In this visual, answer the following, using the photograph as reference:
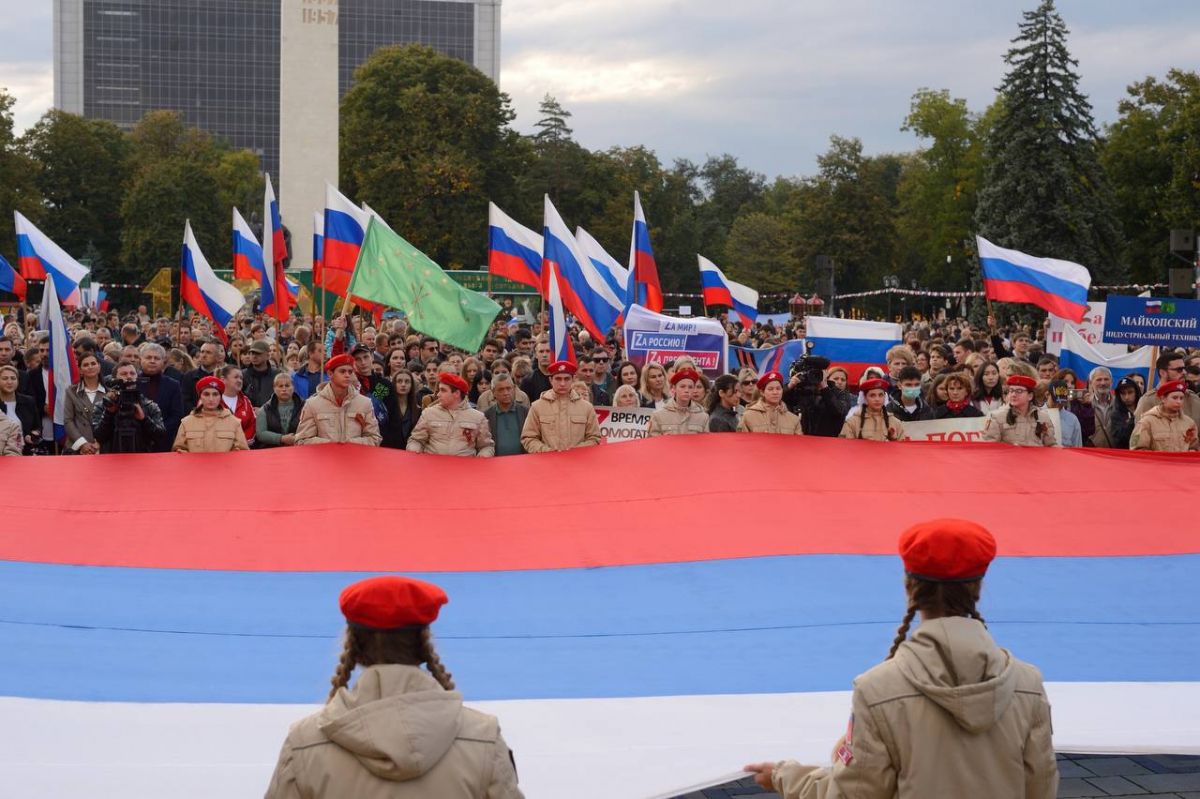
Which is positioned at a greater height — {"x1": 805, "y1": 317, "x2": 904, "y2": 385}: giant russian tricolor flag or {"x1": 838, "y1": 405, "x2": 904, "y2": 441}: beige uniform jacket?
{"x1": 805, "y1": 317, "x2": 904, "y2": 385}: giant russian tricolor flag

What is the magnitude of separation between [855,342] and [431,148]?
176 feet

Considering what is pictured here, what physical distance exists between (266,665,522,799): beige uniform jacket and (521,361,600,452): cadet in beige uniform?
7240 millimetres

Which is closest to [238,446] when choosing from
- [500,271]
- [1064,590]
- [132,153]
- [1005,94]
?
[1064,590]

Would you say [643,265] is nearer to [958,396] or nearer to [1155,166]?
[958,396]

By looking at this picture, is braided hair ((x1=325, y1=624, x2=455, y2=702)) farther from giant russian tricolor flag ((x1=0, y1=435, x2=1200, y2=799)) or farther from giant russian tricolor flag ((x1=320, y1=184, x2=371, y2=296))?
giant russian tricolor flag ((x1=320, y1=184, x2=371, y2=296))

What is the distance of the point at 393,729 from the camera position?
3.14 meters

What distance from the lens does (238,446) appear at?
404 inches

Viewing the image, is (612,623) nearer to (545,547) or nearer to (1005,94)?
(545,547)

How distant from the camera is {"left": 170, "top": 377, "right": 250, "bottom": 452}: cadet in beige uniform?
10086 mm

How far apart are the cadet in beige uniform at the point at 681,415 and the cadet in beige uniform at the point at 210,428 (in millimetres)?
2785

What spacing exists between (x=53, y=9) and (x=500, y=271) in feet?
455

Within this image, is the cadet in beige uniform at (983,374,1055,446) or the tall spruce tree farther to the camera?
the tall spruce tree

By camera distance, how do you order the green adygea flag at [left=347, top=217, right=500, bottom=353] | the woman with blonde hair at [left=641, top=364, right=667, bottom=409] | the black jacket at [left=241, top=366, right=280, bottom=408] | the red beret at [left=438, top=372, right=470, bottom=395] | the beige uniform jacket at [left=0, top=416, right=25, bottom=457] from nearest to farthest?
the beige uniform jacket at [left=0, top=416, right=25, bottom=457]
the red beret at [left=438, top=372, right=470, bottom=395]
the woman with blonde hair at [left=641, top=364, right=667, bottom=409]
the black jacket at [left=241, top=366, right=280, bottom=408]
the green adygea flag at [left=347, top=217, right=500, bottom=353]

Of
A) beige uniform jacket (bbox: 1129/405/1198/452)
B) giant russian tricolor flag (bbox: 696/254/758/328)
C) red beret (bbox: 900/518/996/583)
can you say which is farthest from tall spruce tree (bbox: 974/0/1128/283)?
red beret (bbox: 900/518/996/583)
